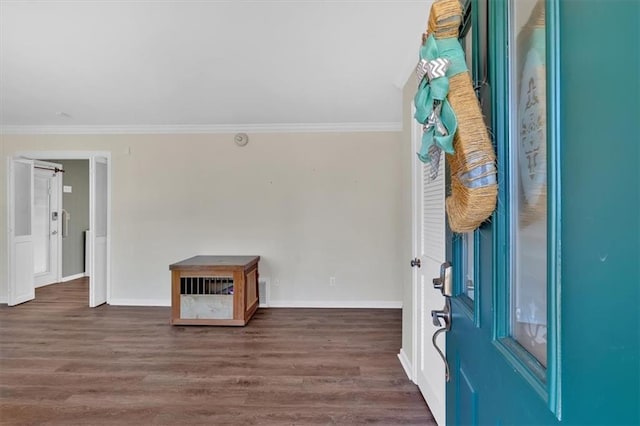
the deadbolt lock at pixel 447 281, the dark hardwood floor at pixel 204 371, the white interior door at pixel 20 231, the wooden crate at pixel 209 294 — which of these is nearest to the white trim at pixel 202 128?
the white interior door at pixel 20 231

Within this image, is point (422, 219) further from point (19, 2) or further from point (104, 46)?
point (19, 2)

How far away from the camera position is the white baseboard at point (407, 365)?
2357 millimetres

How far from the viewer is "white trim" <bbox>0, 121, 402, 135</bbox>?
162 inches

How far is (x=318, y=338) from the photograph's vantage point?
3.16 meters

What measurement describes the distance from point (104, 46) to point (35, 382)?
8.01 ft

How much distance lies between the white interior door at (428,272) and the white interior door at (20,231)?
5.05m

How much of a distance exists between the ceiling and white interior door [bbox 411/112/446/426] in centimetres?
70

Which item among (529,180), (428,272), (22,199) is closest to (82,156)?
(22,199)

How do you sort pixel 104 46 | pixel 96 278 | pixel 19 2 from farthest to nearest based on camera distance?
pixel 96 278 → pixel 104 46 → pixel 19 2

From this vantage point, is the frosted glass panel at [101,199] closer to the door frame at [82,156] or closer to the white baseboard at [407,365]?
the door frame at [82,156]

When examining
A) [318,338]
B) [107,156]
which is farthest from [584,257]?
[107,156]

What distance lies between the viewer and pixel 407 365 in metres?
2.49

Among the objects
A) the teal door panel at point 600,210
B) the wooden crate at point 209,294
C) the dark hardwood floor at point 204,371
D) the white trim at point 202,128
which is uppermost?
the white trim at point 202,128

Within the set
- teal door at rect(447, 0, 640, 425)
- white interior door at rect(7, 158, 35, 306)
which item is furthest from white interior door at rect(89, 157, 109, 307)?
teal door at rect(447, 0, 640, 425)
